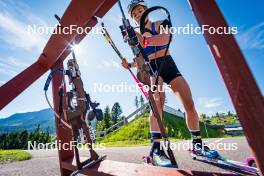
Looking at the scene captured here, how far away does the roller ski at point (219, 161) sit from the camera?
170cm

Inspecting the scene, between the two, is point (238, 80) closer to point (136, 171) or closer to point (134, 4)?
point (136, 171)

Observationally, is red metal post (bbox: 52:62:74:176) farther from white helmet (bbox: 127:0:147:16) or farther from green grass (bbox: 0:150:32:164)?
green grass (bbox: 0:150:32:164)

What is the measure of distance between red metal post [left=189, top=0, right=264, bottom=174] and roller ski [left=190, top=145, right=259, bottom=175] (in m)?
→ 1.22

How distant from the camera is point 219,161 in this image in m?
2.10

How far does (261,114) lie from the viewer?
2.10ft

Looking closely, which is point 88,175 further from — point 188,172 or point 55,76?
point 55,76

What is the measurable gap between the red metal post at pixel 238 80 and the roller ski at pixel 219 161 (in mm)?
1216

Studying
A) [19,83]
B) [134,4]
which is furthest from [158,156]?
[134,4]

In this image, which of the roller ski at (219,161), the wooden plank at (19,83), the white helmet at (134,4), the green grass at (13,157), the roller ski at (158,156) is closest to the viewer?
the roller ski at (219,161)

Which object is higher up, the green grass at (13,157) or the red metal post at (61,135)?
the red metal post at (61,135)

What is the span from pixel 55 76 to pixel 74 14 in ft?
3.80

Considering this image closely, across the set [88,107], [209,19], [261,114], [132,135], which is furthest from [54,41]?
[132,135]

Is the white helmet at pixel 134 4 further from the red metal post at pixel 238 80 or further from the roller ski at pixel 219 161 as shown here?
the roller ski at pixel 219 161

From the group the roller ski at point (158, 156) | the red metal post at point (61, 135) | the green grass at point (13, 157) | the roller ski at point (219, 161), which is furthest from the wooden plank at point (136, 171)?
the green grass at point (13, 157)
